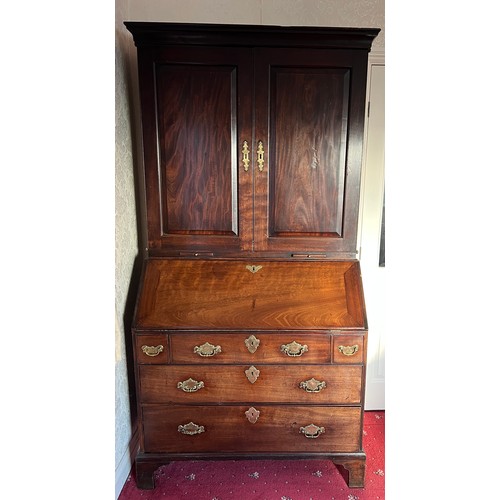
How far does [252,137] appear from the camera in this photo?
1.55m

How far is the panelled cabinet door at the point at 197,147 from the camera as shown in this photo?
4.96 feet

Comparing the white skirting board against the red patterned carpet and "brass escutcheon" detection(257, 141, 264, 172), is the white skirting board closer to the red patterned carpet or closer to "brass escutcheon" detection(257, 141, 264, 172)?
the red patterned carpet

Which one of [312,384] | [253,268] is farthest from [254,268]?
[312,384]

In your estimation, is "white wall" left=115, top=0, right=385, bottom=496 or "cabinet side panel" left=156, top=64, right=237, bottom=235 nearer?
"cabinet side panel" left=156, top=64, right=237, bottom=235

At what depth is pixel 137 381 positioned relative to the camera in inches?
60.1

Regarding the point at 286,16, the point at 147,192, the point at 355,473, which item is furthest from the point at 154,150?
the point at 355,473

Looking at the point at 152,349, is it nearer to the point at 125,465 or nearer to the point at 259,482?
the point at 125,465

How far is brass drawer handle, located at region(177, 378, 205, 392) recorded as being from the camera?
1.52 m

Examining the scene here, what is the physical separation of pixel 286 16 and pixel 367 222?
114cm

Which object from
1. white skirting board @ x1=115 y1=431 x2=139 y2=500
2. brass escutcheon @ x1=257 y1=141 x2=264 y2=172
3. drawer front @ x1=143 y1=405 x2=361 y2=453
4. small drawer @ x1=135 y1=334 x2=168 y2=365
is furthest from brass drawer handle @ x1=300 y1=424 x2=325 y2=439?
brass escutcheon @ x1=257 y1=141 x2=264 y2=172

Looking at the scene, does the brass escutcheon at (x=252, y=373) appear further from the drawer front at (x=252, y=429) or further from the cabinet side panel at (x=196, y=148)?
the cabinet side panel at (x=196, y=148)

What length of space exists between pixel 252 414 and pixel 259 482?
0.40 meters

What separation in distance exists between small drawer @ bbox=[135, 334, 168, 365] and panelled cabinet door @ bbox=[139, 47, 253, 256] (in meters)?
0.39
